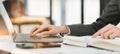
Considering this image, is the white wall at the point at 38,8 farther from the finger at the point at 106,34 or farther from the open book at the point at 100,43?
the open book at the point at 100,43

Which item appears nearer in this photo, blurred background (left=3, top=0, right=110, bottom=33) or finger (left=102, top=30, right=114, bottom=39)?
finger (left=102, top=30, right=114, bottom=39)

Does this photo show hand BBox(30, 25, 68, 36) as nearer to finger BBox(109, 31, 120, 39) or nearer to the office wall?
finger BBox(109, 31, 120, 39)

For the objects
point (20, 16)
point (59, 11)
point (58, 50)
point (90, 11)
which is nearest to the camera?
point (58, 50)

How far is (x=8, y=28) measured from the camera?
49.9 inches

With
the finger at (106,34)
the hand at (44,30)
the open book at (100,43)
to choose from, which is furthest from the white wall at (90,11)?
the open book at (100,43)

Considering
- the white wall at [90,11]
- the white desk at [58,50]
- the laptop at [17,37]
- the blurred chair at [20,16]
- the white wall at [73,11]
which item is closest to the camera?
the white desk at [58,50]

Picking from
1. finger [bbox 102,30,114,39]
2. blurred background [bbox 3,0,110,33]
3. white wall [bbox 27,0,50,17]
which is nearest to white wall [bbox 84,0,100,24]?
blurred background [bbox 3,0,110,33]

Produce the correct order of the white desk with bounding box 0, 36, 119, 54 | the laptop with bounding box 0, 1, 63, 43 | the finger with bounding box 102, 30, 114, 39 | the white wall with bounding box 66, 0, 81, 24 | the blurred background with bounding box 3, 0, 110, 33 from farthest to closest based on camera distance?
the white wall with bounding box 66, 0, 81, 24 → the blurred background with bounding box 3, 0, 110, 33 → the finger with bounding box 102, 30, 114, 39 → the laptop with bounding box 0, 1, 63, 43 → the white desk with bounding box 0, 36, 119, 54

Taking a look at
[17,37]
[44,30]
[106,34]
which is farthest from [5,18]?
[106,34]

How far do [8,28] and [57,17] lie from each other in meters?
3.77

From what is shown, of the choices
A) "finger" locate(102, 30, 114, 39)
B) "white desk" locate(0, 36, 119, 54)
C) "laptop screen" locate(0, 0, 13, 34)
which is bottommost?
"white desk" locate(0, 36, 119, 54)

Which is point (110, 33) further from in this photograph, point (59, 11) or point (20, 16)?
point (59, 11)

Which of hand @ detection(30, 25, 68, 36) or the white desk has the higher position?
hand @ detection(30, 25, 68, 36)

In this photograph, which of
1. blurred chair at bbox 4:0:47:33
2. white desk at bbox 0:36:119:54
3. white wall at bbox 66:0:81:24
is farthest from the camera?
white wall at bbox 66:0:81:24
